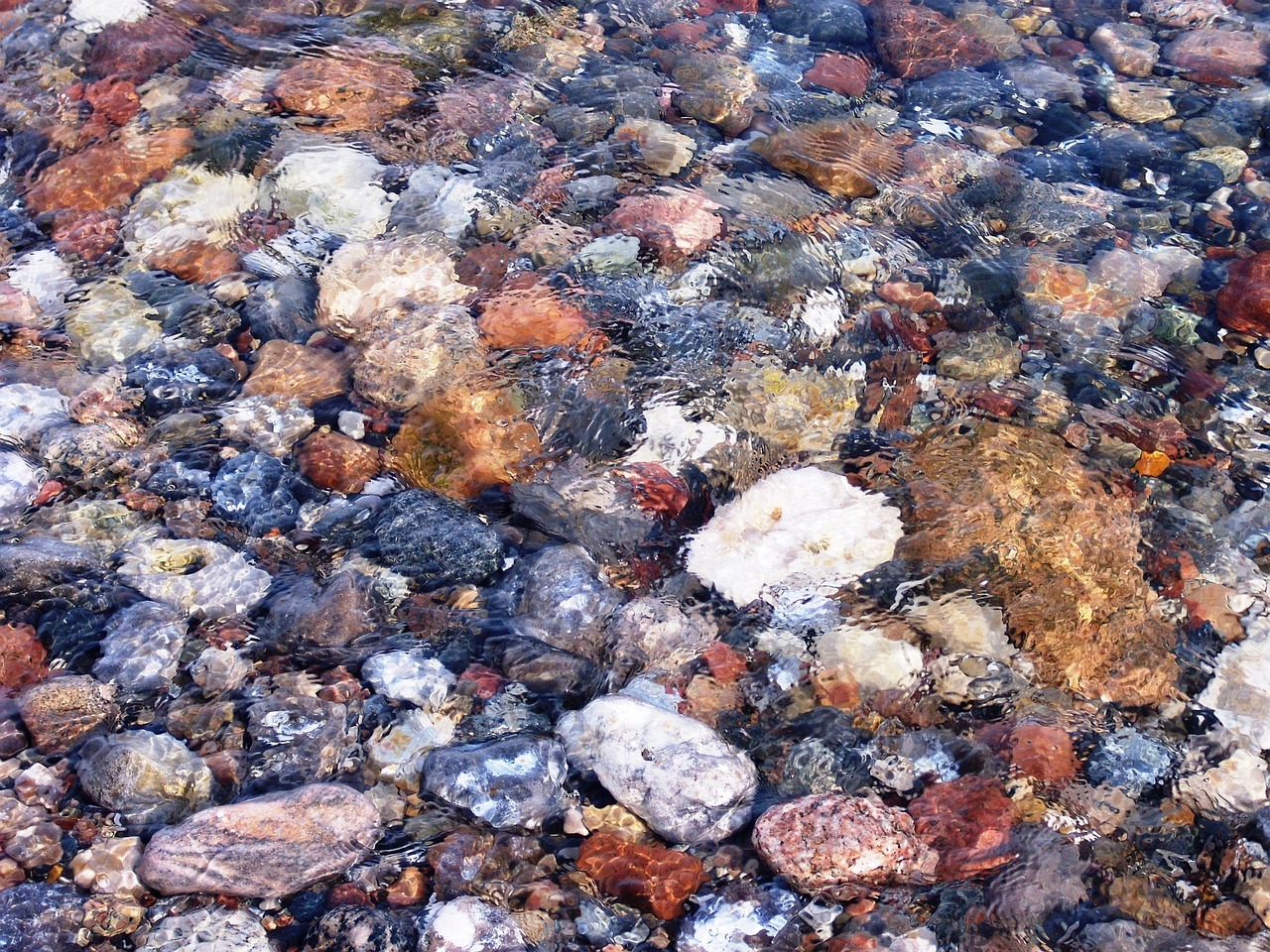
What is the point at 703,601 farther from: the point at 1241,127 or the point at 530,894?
the point at 1241,127

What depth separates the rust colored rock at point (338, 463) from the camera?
3469 mm

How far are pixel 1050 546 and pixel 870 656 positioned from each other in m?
0.78

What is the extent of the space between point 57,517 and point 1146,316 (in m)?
4.37

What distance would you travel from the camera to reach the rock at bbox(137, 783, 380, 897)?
2.40 metres

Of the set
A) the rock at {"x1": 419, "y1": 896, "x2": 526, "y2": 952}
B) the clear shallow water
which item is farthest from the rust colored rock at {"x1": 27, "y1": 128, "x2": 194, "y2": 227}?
the rock at {"x1": 419, "y1": 896, "x2": 526, "y2": 952}

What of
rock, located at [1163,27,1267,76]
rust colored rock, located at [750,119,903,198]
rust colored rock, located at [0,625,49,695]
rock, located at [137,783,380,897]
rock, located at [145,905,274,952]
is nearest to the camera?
rock, located at [145,905,274,952]

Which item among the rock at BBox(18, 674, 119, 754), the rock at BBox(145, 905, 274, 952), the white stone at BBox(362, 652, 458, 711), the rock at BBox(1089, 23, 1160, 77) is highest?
the rock at BBox(1089, 23, 1160, 77)

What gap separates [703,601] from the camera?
3.24 meters

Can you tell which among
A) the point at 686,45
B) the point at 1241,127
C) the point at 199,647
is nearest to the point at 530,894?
the point at 199,647

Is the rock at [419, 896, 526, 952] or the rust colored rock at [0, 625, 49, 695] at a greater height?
the rust colored rock at [0, 625, 49, 695]

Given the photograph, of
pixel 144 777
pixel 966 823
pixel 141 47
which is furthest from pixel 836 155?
pixel 144 777

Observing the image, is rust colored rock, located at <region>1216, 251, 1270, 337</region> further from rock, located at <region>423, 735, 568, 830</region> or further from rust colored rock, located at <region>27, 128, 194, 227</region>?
rust colored rock, located at <region>27, 128, 194, 227</region>

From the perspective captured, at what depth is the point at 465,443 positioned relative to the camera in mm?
3559

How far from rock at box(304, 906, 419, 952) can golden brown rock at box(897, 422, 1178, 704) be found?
1976 millimetres
